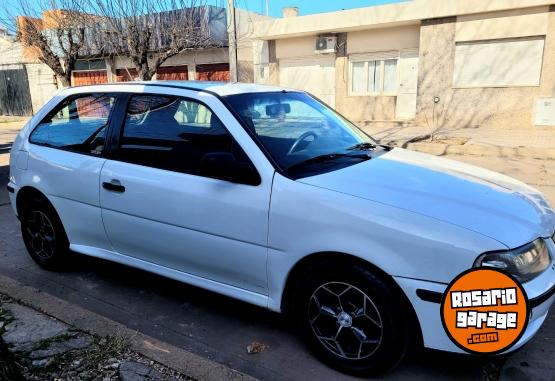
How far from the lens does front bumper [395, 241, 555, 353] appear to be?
7.35ft

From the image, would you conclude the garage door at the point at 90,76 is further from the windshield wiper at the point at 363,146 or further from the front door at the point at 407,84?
the windshield wiper at the point at 363,146

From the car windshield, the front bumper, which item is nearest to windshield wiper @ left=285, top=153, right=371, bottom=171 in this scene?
the car windshield

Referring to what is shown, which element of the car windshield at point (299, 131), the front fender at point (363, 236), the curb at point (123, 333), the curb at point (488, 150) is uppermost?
the car windshield at point (299, 131)

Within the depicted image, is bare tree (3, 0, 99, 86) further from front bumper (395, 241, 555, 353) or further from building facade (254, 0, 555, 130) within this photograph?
front bumper (395, 241, 555, 353)

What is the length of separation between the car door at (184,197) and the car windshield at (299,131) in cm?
15

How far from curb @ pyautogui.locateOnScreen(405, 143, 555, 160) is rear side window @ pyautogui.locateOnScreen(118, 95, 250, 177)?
8.72m

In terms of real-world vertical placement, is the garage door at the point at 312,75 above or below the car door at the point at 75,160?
above

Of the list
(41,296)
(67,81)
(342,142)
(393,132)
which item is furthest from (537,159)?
(67,81)


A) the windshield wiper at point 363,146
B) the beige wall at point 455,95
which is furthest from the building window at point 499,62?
the windshield wiper at point 363,146

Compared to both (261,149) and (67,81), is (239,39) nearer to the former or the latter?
(67,81)

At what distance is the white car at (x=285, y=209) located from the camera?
7.55ft

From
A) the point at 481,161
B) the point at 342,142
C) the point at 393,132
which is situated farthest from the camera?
the point at 393,132

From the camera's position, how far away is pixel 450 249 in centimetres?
218

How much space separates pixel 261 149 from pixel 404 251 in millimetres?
1064
